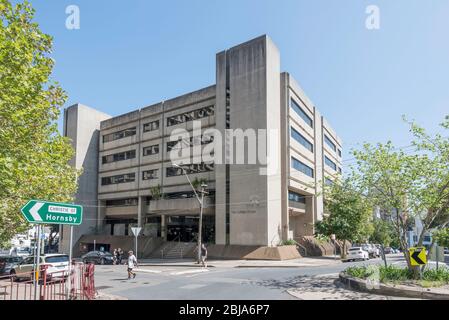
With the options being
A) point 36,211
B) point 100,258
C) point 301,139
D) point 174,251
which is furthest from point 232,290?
point 301,139

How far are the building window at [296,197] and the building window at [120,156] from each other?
21354 millimetres

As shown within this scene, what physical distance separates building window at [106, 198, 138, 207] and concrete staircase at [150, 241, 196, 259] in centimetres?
943

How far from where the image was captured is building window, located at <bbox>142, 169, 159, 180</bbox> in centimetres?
4700

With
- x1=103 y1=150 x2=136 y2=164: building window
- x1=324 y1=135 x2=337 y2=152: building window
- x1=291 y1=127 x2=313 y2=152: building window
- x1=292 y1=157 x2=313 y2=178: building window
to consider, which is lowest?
x1=292 y1=157 x2=313 y2=178: building window

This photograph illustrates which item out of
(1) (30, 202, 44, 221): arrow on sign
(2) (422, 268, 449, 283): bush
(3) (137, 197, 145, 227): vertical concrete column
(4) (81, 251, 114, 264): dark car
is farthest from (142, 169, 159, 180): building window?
(1) (30, 202, 44, 221): arrow on sign

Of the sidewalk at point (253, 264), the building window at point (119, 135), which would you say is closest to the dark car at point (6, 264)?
the sidewalk at point (253, 264)

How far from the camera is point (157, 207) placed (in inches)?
1689

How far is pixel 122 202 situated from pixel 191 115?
17.1m

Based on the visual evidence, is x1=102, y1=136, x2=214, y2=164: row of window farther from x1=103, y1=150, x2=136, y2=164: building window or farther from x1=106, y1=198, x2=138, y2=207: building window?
x1=106, y1=198, x2=138, y2=207: building window

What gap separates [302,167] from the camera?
44438mm

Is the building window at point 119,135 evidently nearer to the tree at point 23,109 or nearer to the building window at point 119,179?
the building window at point 119,179

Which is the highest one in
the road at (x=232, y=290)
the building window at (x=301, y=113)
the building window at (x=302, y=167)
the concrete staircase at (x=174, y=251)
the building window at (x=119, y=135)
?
the building window at (x=301, y=113)

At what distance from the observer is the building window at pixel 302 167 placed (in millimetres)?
41469

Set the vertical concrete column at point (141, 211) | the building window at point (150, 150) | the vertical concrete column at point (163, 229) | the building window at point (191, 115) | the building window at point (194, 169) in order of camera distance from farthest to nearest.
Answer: the vertical concrete column at point (141, 211)
the building window at point (150, 150)
the vertical concrete column at point (163, 229)
the building window at point (191, 115)
the building window at point (194, 169)
